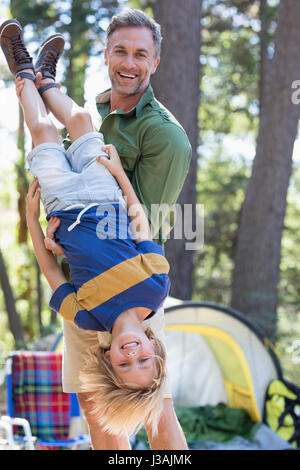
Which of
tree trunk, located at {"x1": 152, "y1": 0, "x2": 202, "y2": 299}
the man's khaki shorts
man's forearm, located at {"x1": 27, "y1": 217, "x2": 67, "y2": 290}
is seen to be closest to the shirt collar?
man's forearm, located at {"x1": 27, "y1": 217, "x2": 67, "y2": 290}

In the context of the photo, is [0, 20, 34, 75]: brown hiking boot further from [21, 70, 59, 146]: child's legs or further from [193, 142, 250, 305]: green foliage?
[193, 142, 250, 305]: green foliage

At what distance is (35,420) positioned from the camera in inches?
169

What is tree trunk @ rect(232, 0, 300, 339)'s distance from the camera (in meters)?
6.73

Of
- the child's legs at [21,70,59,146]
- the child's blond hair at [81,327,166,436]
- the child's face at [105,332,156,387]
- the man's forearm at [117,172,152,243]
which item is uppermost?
the child's legs at [21,70,59,146]

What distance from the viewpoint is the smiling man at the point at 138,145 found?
2.31m

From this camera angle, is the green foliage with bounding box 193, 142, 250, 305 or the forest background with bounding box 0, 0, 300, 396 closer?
the forest background with bounding box 0, 0, 300, 396

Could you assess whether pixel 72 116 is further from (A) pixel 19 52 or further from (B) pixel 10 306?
(B) pixel 10 306

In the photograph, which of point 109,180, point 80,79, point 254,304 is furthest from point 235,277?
point 109,180

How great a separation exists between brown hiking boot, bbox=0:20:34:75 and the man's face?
16.3 inches

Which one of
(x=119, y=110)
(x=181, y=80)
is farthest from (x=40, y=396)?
(x=181, y=80)

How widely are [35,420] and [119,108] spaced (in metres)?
2.71

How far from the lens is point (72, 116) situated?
94.3 inches

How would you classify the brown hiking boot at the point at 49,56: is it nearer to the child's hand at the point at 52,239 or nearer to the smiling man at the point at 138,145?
the smiling man at the point at 138,145

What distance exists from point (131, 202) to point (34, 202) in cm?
42
